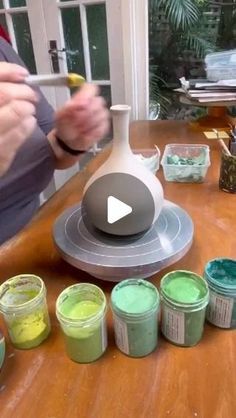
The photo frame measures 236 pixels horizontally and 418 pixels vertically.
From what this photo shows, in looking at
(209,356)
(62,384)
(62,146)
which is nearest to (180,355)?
(209,356)

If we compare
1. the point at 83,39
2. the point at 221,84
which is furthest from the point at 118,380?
the point at 83,39

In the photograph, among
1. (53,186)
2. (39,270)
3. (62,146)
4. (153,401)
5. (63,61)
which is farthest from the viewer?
(53,186)

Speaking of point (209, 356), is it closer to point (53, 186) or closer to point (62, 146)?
point (62, 146)

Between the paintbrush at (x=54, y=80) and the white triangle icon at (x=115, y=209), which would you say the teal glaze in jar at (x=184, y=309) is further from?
the paintbrush at (x=54, y=80)

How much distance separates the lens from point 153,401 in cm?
42

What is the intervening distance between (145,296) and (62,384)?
16cm

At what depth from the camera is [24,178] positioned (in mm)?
962

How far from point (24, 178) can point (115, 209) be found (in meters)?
0.45

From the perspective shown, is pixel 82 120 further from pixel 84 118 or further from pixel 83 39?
pixel 83 39

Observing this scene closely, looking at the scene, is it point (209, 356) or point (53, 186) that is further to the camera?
point (53, 186)

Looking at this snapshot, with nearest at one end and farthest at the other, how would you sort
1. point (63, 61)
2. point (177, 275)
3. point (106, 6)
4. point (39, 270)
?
point (177, 275) < point (39, 270) < point (106, 6) < point (63, 61)

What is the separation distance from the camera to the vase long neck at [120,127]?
610 mm

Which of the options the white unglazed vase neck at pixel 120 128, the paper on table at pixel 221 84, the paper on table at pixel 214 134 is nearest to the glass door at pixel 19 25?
the paper on table at pixel 221 84
